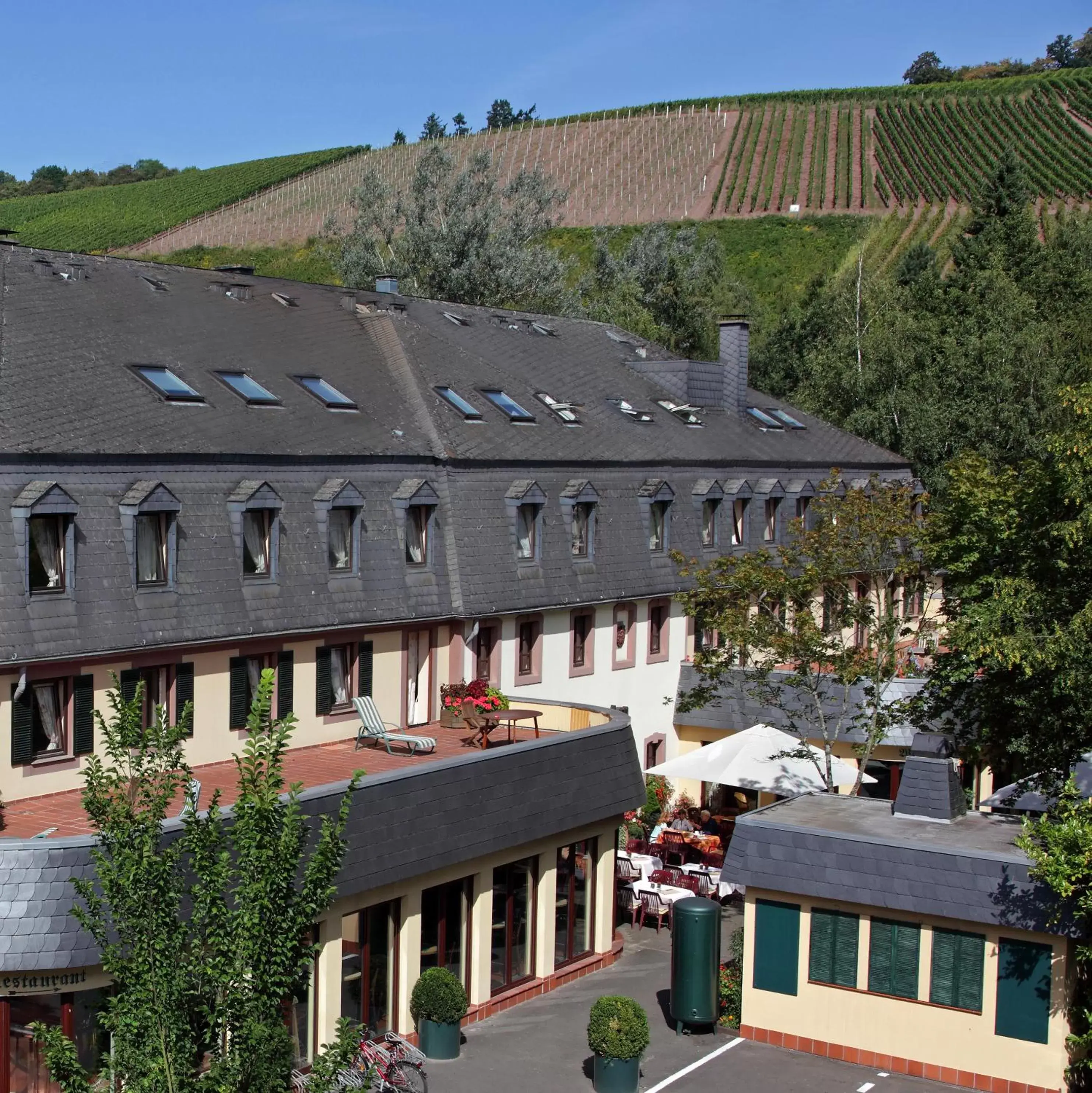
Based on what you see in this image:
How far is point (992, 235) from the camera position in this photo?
74.6 meters

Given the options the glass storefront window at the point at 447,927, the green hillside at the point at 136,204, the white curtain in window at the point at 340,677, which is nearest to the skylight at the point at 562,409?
the white curtain in window at the point at 340,677

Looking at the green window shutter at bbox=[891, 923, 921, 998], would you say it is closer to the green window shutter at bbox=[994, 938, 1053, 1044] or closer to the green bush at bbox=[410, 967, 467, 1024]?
the green window shutter at bbox=[994, 938, 1053, 1044]

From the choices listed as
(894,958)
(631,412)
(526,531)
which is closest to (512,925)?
(894,958)

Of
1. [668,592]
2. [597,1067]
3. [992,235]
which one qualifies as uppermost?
[992,235]

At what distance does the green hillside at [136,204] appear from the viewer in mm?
113375

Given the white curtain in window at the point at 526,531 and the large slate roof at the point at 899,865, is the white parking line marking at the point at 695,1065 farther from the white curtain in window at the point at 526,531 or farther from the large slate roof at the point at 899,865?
the white curtain in window at the point at 526,531

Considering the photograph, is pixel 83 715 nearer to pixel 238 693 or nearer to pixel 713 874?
pixel 238 693

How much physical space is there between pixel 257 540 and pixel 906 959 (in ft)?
37.6

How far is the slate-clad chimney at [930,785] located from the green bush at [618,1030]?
227 inches

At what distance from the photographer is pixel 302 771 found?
903 inches

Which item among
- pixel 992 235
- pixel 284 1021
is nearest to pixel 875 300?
pixel 992 235

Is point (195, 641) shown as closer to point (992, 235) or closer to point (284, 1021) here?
point (284, 1021)

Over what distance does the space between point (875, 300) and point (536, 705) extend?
42.1 meters

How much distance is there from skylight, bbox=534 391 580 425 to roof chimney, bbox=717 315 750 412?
766 cm
